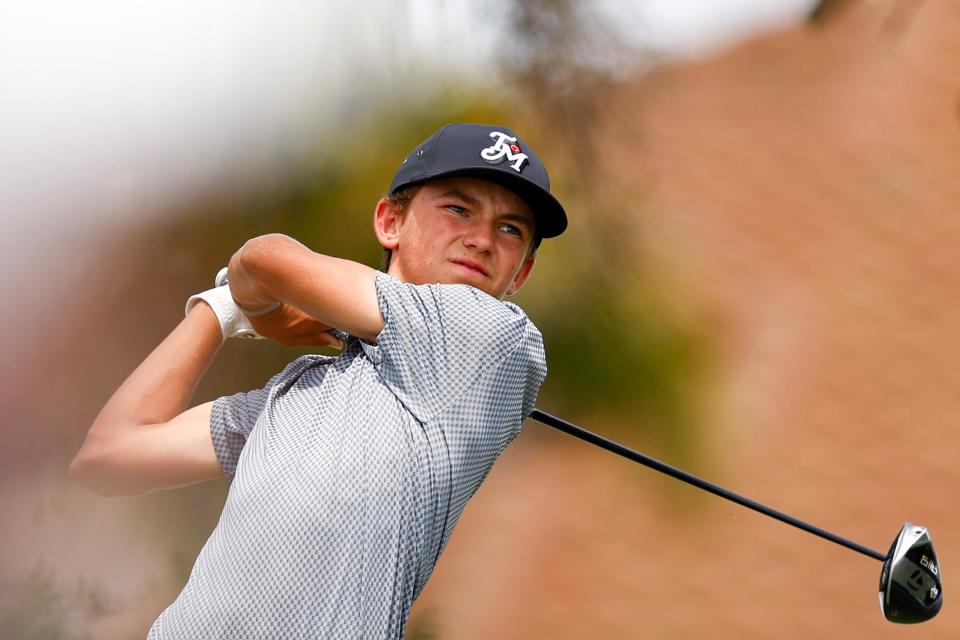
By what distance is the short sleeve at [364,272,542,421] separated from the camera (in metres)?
0.96

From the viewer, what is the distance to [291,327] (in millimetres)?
1216

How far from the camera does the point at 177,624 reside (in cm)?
91

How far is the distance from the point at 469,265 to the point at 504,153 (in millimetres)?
120

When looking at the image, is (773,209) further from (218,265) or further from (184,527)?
(184,527)

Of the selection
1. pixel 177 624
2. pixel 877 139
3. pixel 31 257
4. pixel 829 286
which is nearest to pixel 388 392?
pixel 177 624

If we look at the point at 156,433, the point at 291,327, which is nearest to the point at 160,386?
the point at 156,433

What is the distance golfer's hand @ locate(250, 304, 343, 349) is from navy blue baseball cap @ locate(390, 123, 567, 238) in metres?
0.20

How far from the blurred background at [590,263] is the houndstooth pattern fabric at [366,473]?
2.36 metres

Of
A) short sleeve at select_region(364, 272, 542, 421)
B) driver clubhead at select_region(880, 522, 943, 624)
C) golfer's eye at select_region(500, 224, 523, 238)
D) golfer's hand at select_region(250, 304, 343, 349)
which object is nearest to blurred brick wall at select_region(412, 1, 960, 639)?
driver clubhead at select_region(880, 522, 943, 624)

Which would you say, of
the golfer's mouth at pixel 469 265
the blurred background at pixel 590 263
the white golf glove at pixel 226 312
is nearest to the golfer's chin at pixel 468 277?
the golfer's mouth at pixel 469 265

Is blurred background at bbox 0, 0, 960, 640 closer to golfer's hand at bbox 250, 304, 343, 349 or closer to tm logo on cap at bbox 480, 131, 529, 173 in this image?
golfer's hand at bbox 250, 304, 343, 349

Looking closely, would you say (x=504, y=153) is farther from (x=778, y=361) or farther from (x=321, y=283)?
(x=778, y=361)

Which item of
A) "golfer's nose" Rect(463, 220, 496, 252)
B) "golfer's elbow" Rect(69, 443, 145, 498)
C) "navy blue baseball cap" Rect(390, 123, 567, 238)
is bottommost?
"golfer's elbow" Rect(69, 443, 145, 498)

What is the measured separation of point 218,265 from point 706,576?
1.83 meters
